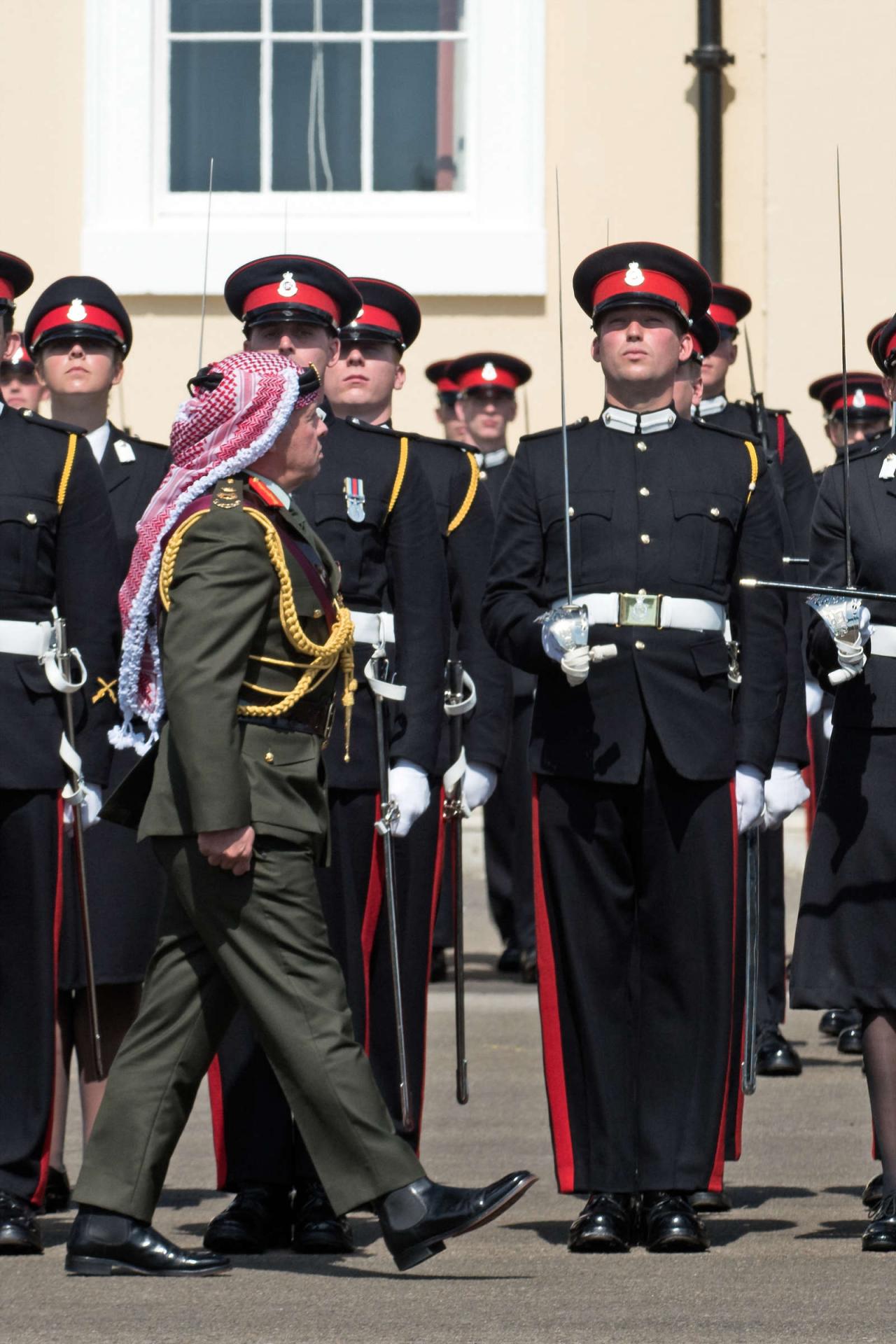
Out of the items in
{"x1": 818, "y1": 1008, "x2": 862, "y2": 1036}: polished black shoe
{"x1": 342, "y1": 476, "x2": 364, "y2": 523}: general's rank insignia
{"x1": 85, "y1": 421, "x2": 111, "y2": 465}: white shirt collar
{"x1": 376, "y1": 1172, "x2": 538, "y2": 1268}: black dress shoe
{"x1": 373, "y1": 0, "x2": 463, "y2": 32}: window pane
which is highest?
{"x1": 373, "y1": 0, "x2": 463, "y2": 32}: window pane

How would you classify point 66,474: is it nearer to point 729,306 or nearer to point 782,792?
point 782,792

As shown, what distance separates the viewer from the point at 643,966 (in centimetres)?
606

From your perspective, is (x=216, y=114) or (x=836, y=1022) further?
(x=216, y=114)

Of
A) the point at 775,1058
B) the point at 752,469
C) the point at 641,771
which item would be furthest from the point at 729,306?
the point at 641,771

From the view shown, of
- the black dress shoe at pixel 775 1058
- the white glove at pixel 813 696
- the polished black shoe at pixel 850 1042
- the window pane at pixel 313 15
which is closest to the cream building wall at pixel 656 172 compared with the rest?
the window pane at pixel 313 15

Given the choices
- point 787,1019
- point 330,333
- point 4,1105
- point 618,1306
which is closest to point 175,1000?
point 4,1105

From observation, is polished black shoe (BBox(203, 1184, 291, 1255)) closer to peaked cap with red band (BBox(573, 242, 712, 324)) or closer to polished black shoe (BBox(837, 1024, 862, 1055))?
peaked cap with red band (BBox(573, 242, 712, 324))

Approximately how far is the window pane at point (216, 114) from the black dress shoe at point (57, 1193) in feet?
20.0

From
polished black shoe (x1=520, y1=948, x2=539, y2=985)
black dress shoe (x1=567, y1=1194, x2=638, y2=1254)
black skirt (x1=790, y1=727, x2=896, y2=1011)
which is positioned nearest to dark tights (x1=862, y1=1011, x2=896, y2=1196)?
black skirt (x1=790, y1=727, x2=896, y2=1011)

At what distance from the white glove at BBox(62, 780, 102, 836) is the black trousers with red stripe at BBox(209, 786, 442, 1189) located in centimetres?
51

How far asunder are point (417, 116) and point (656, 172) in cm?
107

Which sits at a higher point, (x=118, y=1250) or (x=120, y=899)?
(x=120, y=899)

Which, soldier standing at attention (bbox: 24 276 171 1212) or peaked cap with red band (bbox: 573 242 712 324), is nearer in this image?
peaked cap with red band (bbox: 573 242 712 324)

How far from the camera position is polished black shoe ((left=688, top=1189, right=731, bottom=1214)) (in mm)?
6062
